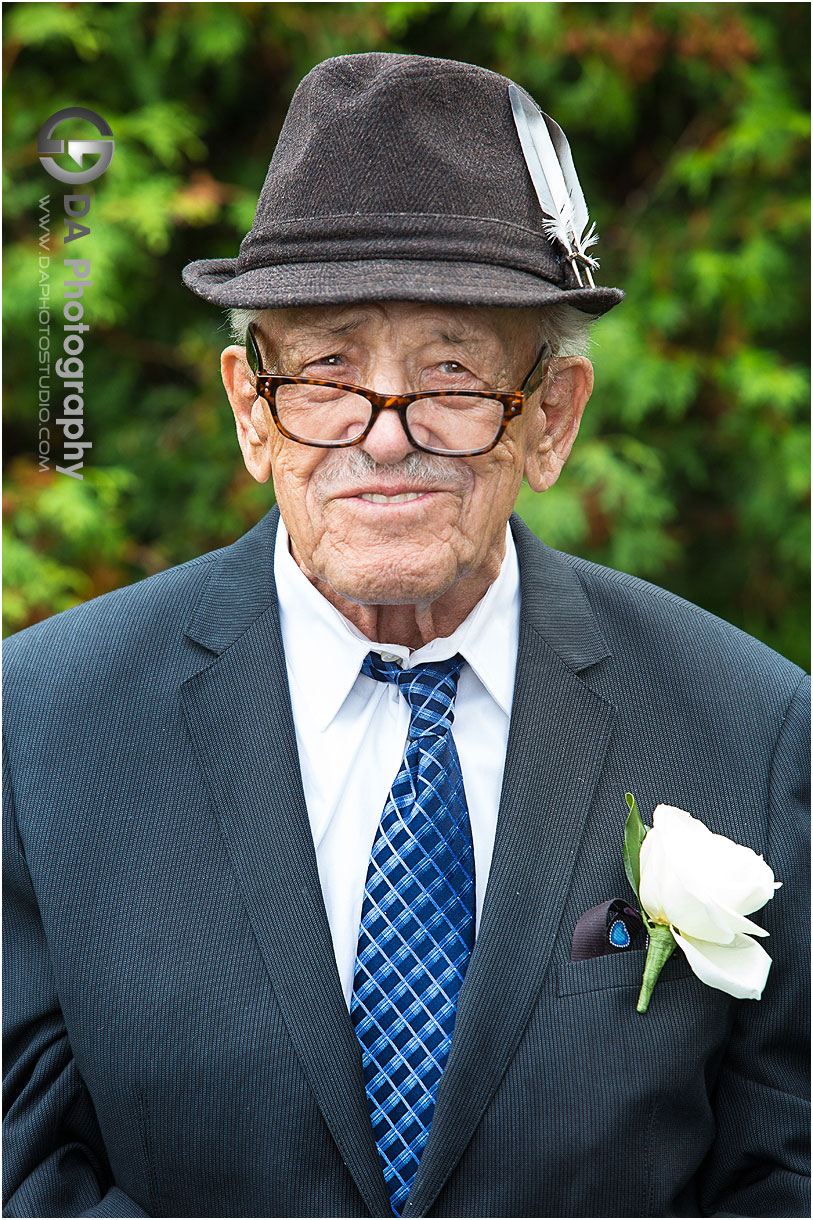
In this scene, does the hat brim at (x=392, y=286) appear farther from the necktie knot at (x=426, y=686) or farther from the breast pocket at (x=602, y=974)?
the breast pocket at (x=602, y=974)

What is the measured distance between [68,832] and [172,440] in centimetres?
243

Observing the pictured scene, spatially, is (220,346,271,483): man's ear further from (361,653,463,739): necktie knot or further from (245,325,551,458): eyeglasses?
(361,653,463,739): necktie knot

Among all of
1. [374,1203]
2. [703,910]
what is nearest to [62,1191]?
[374,1203]

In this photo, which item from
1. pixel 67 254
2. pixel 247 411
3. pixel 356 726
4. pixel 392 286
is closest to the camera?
pixel 392 286

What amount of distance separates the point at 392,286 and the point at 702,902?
3.44 feet

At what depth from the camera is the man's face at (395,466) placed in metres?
1.78

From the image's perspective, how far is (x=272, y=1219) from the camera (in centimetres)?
179

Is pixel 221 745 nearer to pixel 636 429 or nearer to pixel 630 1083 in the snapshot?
pixel 630 1083

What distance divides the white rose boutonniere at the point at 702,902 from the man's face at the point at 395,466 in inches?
20.3

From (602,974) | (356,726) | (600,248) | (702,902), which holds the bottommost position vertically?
(602,974)

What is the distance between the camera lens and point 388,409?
69.6 inches

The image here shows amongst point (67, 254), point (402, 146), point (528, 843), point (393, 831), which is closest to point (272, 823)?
point (393, 831)

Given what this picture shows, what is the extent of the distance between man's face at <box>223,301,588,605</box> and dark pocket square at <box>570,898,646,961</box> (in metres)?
0.59

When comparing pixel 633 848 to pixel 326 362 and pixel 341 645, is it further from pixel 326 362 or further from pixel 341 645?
pixel 326 362
